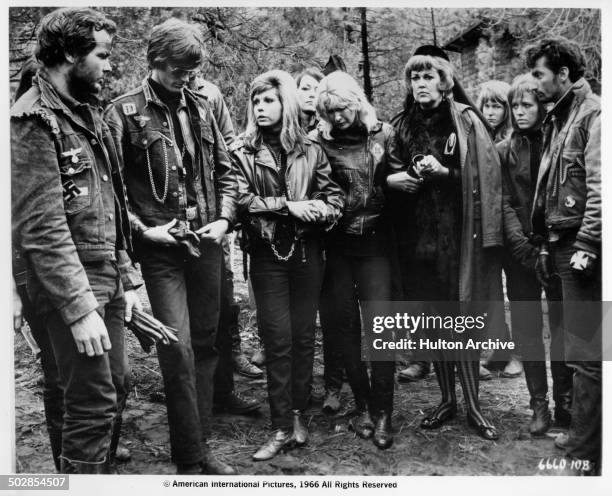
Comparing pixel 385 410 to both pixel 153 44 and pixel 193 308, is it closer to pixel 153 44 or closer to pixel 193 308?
pixel 193 308

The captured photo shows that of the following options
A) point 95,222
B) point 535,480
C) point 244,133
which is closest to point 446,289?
point 535,480

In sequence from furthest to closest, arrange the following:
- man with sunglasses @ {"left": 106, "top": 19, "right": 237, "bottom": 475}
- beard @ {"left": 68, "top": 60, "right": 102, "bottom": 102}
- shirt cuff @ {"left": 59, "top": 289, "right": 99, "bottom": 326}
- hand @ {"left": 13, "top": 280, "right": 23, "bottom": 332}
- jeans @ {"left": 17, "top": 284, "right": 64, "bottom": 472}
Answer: hand @ {"left": 13, "top": 280, "right": 23, "bottom": 332} → man with sunglasses @ {"left": 106, "top": 19, "right": 237, "bottom": 475} → jeans @ {"left": 17, "top": 284, "right": 64, "bottom": 472} → beard @ {"left": 68, "top": 60, "right": 102, "bottom": 102} → shirt cuff @ {"left": 59, "top": 289, "right": 99, "bottom": 326}

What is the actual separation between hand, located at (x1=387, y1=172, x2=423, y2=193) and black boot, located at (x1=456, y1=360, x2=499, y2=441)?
1.19 metres

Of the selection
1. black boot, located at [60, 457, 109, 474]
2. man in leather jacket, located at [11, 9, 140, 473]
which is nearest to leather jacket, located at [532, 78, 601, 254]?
man in leather jacket, located at [11, 9, 140, 473]

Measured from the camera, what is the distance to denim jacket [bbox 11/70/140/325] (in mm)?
3965

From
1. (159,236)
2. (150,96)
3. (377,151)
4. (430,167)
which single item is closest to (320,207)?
(377,151)

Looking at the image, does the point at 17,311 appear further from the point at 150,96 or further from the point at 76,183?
the point at 150,96

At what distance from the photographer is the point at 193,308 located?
14.9 feet

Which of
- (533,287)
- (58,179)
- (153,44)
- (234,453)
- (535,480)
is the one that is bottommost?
(535,480)

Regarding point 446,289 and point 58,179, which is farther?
point 446,289

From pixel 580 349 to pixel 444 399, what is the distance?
937 millimetres

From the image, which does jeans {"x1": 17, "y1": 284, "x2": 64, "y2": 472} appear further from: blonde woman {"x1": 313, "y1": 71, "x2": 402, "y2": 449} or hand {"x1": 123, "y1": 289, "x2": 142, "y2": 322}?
blonde woman {"x1": 313, "y1": 71, "x2": 402, "y2": 449}

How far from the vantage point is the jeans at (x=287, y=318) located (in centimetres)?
460

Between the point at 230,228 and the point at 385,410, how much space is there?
1.55 metres
